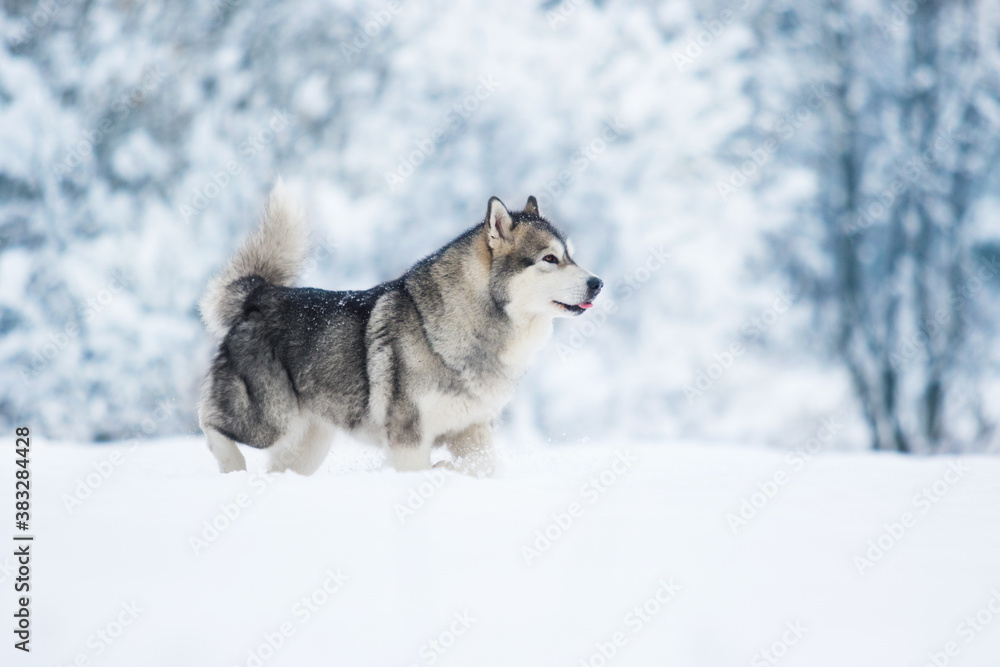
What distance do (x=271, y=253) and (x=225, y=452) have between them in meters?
1.26

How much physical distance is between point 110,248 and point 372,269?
3.62m

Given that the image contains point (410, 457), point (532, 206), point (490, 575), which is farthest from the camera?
point (532, 206)

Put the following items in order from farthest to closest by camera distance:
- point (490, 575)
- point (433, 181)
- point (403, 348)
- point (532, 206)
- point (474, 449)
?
point (433, 181) → point (532, 206) → point (474, 449) → point (403, 348) → point (490, 575)

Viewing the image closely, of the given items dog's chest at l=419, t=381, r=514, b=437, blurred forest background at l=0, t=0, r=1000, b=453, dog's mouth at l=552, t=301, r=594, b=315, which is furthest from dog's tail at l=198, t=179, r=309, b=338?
blurred forest background at l=0, t=0, r=1000, b=453

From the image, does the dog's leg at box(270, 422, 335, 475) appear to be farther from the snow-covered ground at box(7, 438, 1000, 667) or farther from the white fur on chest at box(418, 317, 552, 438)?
the snow-covered ground at box(7, 438, 1000, 667)

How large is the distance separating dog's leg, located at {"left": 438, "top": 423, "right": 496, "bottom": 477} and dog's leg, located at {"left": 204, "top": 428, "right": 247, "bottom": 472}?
1.18 meters

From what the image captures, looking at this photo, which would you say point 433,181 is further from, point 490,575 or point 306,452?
point 490,575

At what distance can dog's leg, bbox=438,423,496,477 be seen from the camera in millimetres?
4414

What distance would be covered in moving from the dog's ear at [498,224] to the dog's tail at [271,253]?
54.3 inches

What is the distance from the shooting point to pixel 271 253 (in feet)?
16.6

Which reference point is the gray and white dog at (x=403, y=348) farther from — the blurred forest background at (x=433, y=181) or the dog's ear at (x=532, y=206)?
the blurred forest background at (x=433, y=181)

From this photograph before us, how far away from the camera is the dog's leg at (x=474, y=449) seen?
4.41 m

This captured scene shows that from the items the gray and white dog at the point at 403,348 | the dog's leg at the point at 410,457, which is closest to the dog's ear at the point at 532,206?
the gray and white dog at the point at 403,348

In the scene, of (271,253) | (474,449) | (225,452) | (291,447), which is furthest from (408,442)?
(271,253)
